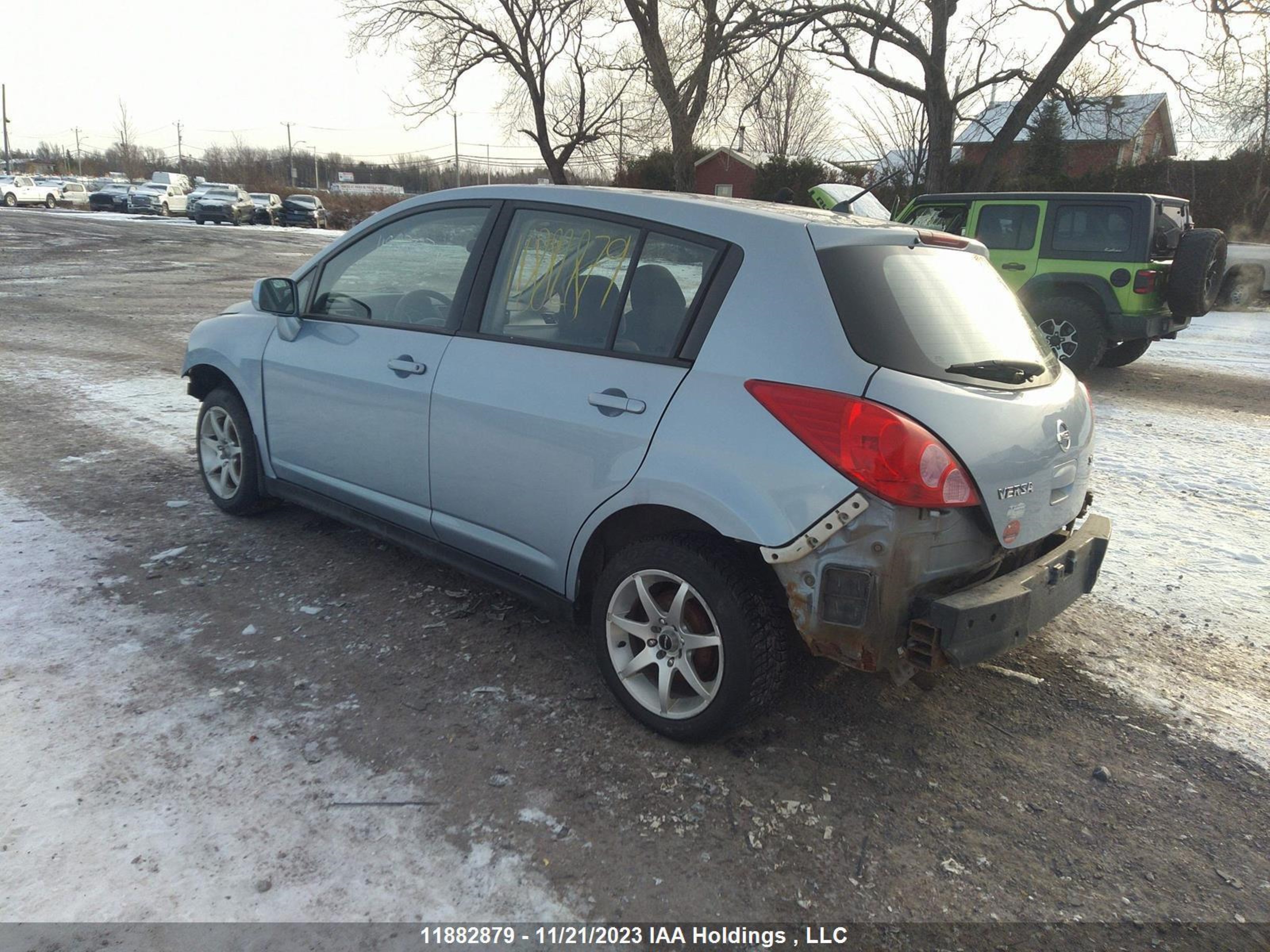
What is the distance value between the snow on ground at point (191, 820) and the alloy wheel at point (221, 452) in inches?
58.2

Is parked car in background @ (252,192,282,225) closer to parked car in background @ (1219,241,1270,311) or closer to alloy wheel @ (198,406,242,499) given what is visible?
parked car in background @ (1219,241,1270,311)

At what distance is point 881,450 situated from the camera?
2.51m

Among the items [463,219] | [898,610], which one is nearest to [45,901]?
[898,610]

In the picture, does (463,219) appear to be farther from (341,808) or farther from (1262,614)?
(1262,614)

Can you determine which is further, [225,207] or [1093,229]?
[225,207]

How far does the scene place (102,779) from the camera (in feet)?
8.73

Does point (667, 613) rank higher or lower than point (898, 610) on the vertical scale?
lower

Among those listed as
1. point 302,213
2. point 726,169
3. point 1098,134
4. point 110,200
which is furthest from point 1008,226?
point 110,200

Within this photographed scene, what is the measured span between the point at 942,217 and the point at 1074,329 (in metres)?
2.23

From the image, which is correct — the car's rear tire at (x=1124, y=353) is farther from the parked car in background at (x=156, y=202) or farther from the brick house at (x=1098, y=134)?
the parked car in background at (x=156, y=202)

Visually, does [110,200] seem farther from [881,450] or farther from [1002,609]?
[1002,609]

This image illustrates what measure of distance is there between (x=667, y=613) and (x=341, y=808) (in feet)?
3.73

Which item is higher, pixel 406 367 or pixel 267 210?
pixel 267 210

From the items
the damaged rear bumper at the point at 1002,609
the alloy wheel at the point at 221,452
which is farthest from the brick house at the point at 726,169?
the damaged rear bumper at the point at 1002,609
